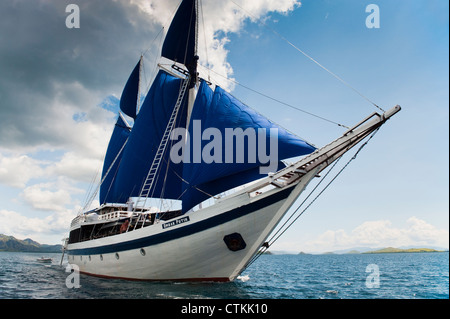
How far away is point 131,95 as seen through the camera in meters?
37.2

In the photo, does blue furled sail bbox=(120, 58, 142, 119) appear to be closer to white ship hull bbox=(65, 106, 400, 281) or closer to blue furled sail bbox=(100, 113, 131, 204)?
blue furled sail bbox=(100, 113, 131, 204)

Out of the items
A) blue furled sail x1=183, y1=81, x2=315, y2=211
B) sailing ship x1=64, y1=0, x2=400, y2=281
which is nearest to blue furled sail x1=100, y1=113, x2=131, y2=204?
sailing ship x1=64, y1=0, x2=400, y2=281

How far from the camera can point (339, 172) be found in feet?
42.7

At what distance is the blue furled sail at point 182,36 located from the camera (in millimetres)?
24734

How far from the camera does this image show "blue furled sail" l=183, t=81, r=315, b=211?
13.6 metres

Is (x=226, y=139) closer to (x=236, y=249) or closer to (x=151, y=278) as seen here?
(x=236, y=249)

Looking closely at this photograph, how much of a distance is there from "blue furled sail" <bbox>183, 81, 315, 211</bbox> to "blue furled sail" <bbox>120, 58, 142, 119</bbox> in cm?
2485

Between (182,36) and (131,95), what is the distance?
1557 centimetres

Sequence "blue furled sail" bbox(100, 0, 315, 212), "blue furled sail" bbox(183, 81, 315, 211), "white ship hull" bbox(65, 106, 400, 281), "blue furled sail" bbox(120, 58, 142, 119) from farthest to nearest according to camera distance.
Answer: "blue furled sail" bbox(120, 58, 142, 119) → "blue furled sail" bbox(100, 0, 315, 212) → "blue furled sail" bbox(183, 81, 315, 211) → "white ship hull" bbox(65, 106, 400, 281)

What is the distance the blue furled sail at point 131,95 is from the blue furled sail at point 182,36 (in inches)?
493

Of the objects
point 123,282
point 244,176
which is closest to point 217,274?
point 244,176

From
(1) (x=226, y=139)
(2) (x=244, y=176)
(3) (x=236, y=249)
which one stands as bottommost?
(3) (x=236, y=249)

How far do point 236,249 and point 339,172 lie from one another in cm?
676
